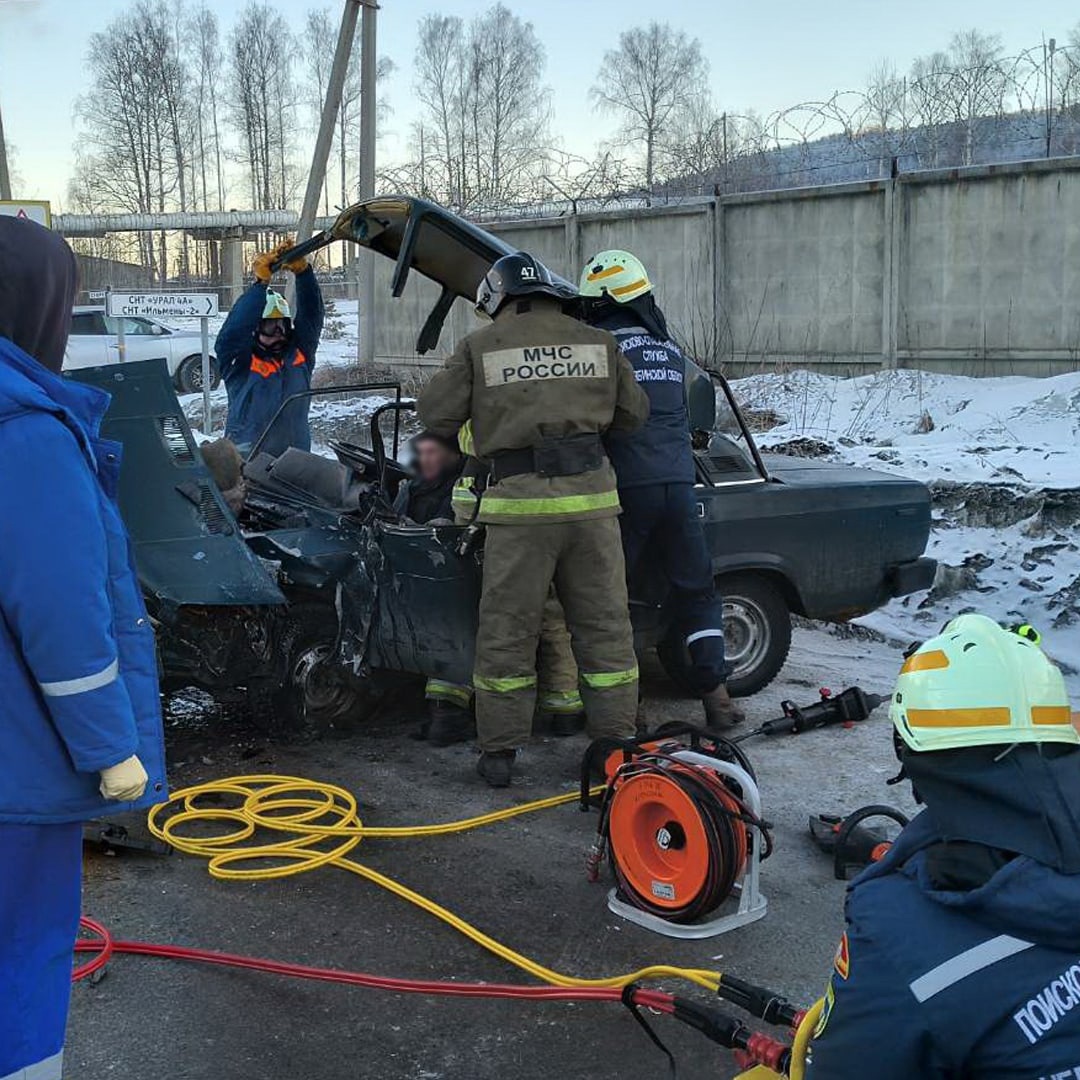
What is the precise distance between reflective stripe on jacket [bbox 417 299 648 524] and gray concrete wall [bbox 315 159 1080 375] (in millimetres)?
9367

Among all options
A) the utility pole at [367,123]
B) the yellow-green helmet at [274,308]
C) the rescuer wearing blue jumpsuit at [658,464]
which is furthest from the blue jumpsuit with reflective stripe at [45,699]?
the utility pole at [367,123]

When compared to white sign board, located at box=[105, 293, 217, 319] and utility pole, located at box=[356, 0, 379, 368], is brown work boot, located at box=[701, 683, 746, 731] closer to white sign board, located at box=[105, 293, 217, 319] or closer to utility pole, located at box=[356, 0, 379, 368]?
utility pole, located at box=[356, 0, 379, 368]

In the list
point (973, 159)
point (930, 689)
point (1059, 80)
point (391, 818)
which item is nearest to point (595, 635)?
point (391, 818)

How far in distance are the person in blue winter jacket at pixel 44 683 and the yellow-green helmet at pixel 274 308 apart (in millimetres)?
4851

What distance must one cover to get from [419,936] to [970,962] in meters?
2.33

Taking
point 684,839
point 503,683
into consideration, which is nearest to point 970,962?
point 684,839

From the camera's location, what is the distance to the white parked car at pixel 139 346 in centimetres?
1947

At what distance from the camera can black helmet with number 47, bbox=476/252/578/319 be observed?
15.2ft

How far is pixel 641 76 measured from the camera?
152 feet

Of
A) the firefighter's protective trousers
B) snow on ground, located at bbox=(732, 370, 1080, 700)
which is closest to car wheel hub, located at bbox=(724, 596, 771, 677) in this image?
the firefighter's protective trousers

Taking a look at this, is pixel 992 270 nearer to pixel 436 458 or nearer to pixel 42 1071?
pixel 436 458

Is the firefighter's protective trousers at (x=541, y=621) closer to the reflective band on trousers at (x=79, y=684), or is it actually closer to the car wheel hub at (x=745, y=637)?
the car wheel hub at (x=745, y=637)

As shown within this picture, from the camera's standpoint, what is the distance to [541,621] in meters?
4.67

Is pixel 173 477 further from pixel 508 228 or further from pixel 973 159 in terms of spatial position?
pixel 973 159
